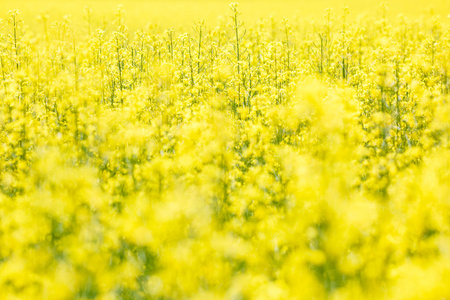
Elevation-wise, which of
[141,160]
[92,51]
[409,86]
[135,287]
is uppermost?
[92,51]

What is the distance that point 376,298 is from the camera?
7.82m

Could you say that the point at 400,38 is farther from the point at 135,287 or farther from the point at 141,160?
the point at 135,287

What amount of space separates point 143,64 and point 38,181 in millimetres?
9964

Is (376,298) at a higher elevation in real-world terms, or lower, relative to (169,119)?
lower

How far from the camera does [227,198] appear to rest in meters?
11.6

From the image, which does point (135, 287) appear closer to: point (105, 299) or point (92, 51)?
point (105, 299)

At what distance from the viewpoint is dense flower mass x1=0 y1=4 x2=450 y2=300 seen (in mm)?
8273

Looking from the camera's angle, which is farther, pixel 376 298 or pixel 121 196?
pixel 121 196

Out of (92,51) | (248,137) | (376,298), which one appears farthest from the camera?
(92,51)

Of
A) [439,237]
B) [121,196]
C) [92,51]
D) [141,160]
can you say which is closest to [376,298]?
[439,237]

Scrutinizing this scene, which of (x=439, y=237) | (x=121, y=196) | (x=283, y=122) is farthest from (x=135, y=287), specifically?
(x=283, y=122)

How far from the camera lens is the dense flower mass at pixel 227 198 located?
827 cm

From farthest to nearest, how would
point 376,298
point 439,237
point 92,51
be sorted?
point 92,51 → point 439,237 → point 376,298

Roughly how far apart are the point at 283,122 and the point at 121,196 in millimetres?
5343
